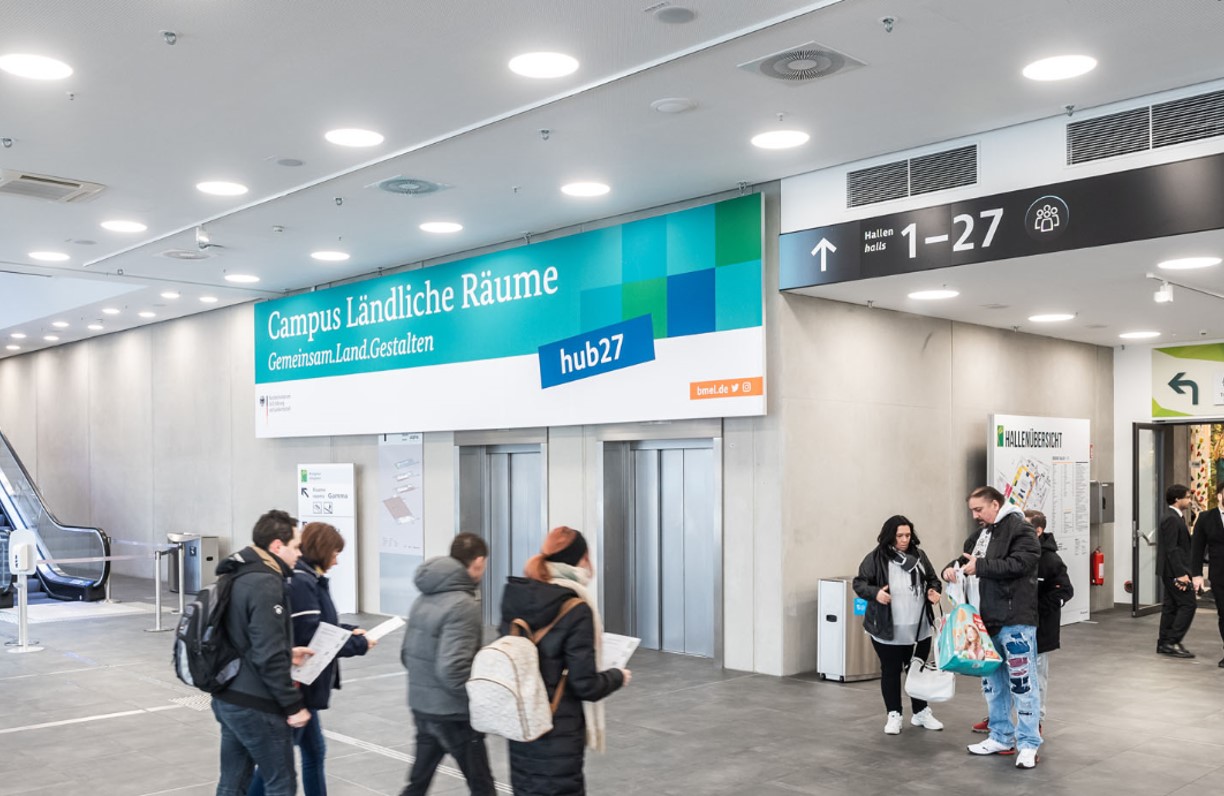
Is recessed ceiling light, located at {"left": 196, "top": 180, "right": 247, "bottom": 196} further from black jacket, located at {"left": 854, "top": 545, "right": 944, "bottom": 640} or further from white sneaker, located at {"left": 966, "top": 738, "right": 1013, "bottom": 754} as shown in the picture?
white sneaker, located at {"left": 966, "top": 738, "right": 1013, "bottom": 754}

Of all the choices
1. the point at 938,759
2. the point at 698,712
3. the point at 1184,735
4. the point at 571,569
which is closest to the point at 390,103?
the point at 571,569

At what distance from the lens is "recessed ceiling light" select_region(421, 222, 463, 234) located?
9742 millimetres

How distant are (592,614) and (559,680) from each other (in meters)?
0.24

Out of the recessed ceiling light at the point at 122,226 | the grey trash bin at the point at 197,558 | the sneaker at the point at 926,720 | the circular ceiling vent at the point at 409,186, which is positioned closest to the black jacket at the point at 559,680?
the sneaker at the point at 926,720

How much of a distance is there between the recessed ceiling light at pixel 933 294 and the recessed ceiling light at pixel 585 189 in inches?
99.0

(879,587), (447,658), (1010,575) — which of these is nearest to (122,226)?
(879,587)

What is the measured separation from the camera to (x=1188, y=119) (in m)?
6.08

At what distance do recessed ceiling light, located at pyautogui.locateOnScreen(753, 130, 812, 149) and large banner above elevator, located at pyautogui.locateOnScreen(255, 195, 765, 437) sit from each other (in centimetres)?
104

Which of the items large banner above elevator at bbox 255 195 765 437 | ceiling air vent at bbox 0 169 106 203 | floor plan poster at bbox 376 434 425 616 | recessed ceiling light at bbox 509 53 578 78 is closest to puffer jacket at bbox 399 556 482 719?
recessed ceiling light at bbox 509 53 578 78

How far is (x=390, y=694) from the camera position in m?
8.02

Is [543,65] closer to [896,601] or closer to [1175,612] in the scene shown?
[896,601]

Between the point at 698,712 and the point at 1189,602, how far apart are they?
15.6ft

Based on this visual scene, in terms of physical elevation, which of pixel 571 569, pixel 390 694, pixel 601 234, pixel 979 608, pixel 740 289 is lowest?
pixel 390 694

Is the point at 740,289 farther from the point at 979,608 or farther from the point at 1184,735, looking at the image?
the point at 1184,735
